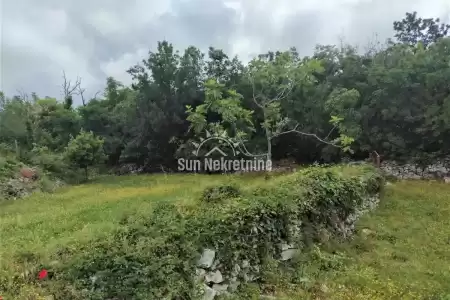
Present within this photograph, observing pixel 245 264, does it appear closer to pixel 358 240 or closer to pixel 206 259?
pixel 206 259

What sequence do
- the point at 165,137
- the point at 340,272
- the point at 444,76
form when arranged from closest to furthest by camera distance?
the point at 340,272, the point at 444,76, the point at 165,137

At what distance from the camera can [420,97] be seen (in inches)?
792

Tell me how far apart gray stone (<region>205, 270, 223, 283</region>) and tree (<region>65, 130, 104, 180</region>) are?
1601 centimetres

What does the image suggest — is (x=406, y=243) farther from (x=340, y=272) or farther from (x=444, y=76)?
(x=444, y=76)

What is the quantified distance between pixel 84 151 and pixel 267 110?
32.5 ft

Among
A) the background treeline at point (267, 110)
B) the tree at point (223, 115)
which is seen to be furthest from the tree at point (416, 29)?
the tree at point (223, 115)

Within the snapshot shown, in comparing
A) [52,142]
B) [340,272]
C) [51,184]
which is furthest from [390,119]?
[52,142]

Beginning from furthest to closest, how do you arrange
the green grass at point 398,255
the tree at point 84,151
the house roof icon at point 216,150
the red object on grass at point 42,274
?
1. the house roof icon at point 216,150
2. the tree at point 84,151
3. the green grass at point 398,255
4. the red object on grass at point 42,274

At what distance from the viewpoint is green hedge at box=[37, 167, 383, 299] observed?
489 cm

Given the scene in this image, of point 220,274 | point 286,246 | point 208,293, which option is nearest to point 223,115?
point 286,246

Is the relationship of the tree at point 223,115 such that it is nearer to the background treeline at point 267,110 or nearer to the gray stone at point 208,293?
the background treeline at point 267,110

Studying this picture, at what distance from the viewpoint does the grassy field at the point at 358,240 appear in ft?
21.3

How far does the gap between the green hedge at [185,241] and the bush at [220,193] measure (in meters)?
0.17

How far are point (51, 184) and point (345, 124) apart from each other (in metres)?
15.0
